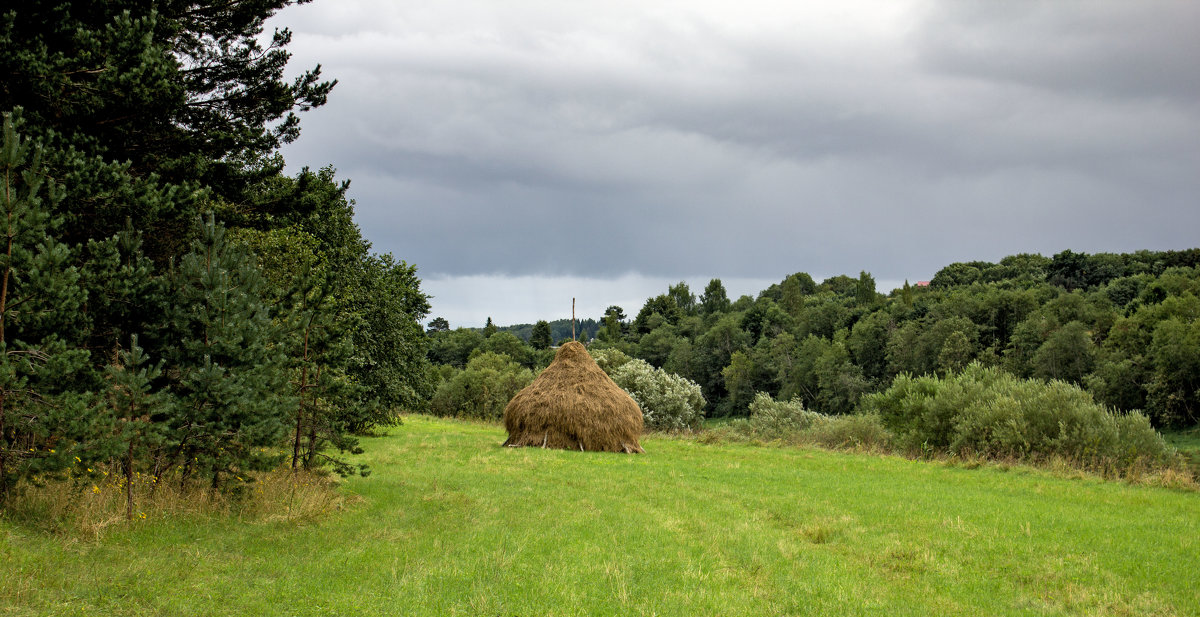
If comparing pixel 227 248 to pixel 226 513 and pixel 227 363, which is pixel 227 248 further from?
pixel 226 513

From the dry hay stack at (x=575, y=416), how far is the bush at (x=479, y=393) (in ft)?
91.6

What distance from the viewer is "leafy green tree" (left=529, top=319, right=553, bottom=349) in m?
101

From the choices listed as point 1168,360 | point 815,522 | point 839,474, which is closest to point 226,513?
point 815,522

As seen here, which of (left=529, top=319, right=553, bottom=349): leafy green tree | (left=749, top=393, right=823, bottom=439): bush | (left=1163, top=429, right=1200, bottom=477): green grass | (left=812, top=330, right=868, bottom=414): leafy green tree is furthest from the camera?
(left=529, top=319, right=553, bottom=349): leafy green tree

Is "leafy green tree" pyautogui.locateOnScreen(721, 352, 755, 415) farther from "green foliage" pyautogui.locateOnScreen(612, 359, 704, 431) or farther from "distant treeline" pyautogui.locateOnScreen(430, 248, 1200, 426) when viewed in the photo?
"green foliage" pyautogui.locateOnScreen(612, 359, 704, 431)

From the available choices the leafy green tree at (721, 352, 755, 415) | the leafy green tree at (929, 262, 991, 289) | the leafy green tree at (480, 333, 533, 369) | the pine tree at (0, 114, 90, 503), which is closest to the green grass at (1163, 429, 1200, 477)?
the leafy green tree at (721, 352, 755, 415)

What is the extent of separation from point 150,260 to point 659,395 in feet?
98.4

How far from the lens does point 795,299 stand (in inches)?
4254

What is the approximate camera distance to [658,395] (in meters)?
36.4

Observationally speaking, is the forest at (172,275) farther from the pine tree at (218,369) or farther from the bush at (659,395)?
the bush at (659,395)

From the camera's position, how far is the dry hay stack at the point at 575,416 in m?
20.6

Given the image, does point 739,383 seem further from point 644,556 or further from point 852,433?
point 644,556

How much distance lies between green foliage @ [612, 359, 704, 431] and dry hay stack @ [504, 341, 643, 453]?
13664mm

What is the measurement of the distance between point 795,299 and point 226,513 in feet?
347
